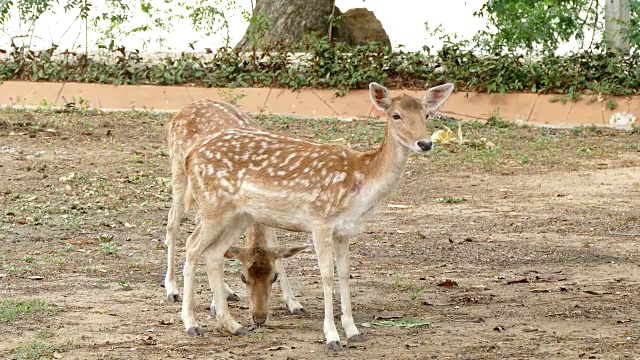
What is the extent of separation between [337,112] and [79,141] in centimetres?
459

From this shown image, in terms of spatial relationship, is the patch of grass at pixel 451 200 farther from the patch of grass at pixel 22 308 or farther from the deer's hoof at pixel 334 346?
the deer's hoof at pixel 334 346

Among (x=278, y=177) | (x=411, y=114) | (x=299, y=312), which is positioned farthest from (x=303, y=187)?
(x=299, y=312)

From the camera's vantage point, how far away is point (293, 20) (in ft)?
72.5

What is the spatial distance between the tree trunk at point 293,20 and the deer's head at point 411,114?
1453 centimetres

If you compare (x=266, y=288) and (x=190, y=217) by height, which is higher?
(x=266, y=288)

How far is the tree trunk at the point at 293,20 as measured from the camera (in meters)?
21.9

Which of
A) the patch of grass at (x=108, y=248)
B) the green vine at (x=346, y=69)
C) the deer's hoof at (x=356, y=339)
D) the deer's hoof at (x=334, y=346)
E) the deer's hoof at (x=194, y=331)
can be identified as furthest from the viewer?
the green vine at (x=346, y=69)

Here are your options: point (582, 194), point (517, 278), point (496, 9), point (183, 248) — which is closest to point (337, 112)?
point (496, 9)

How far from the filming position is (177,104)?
19203 mm

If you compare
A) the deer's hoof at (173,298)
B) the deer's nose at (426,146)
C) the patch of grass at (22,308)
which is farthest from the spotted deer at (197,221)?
the deer's nose at (426,146)

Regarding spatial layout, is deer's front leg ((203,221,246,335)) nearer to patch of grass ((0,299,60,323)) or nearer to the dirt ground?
the dirt ground

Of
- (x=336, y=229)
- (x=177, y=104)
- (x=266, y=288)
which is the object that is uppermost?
(x=336, y=229)

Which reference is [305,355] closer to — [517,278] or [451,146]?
[517,278]

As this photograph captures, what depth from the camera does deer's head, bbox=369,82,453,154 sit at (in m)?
7.12
